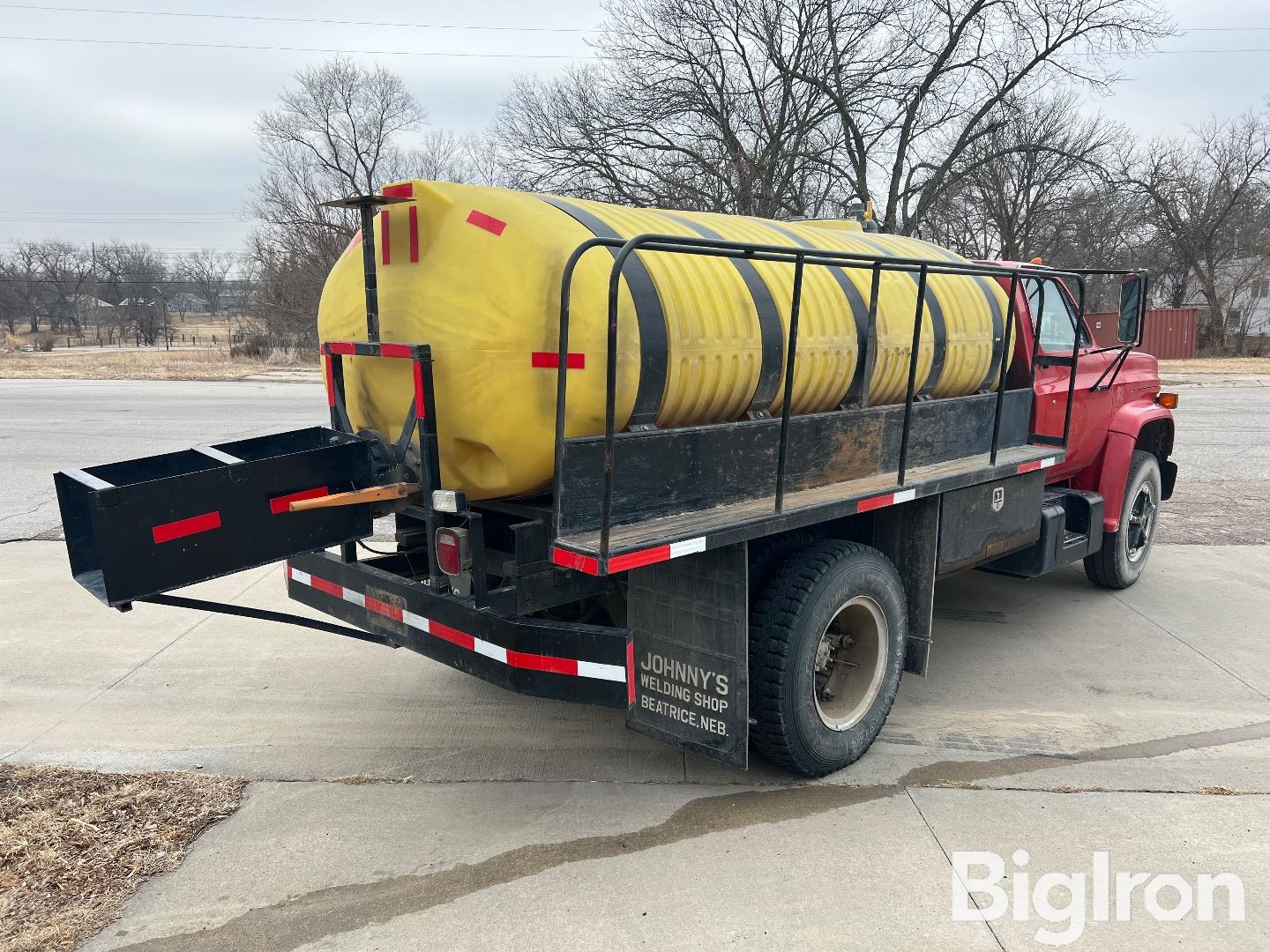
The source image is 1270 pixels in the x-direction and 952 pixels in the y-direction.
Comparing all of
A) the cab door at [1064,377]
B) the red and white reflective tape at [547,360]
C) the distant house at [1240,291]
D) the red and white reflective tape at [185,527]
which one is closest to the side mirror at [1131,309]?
the cab door at [1064,377]

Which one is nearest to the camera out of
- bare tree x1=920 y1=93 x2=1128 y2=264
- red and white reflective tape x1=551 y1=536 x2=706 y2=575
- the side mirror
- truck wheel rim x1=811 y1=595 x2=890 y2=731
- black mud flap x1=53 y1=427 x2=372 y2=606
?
black mud flap x1=53 y1=427 x2=372 y2=606

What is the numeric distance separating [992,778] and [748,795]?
3.48 ft

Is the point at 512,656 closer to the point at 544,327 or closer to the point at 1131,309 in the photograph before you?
the point at 544,327

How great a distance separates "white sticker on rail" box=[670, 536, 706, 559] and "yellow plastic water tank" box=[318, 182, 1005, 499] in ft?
1.75

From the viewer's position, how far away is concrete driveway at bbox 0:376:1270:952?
2.95 meters

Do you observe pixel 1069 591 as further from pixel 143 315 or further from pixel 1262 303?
pixel 143 315

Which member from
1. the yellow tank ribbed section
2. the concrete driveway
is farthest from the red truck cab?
the yellow tank ribbed section

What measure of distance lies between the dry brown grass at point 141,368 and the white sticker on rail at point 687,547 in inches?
1150

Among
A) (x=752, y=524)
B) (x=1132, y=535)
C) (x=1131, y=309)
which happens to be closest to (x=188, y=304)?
(x=1132, y=535)

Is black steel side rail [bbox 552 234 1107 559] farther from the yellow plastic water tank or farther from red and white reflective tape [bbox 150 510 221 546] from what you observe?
red and white reflective tape [bbox 150 510 221 546]

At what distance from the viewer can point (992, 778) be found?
391cm

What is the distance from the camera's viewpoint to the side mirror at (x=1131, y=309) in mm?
5207

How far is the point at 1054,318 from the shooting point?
5688mm

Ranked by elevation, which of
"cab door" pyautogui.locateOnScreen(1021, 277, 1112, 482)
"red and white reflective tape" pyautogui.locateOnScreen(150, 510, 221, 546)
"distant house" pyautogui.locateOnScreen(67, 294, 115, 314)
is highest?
"distant house" pyautogui.locateOnScreen(67, 294, 115, 314)
